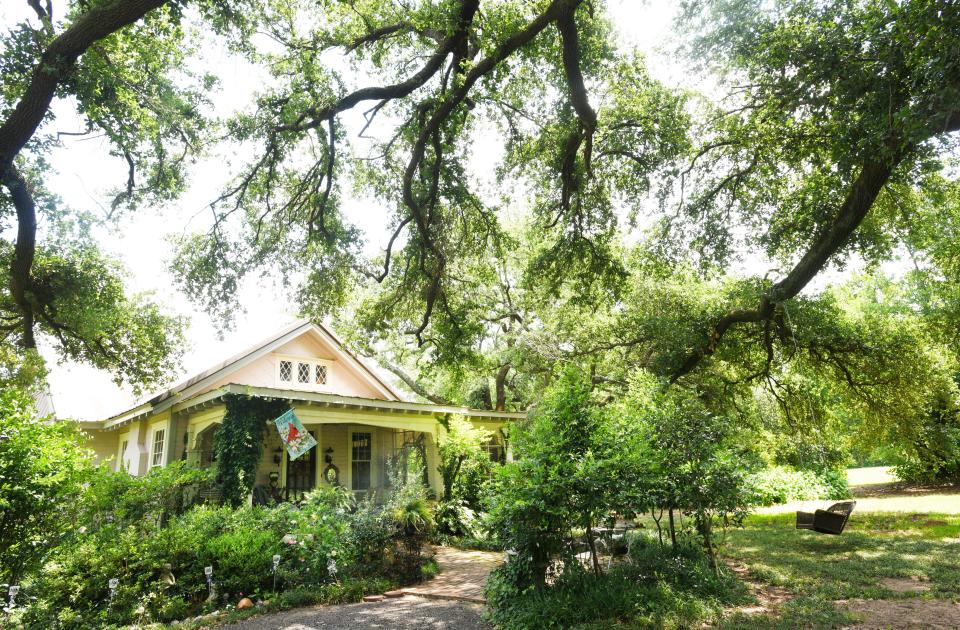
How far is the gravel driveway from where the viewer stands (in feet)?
20.2

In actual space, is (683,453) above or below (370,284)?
below

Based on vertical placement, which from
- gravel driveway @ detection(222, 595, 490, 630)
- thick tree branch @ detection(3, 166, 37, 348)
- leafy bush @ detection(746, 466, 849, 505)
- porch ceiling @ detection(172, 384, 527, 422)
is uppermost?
thick tree branch @ detection(3, 166, 37, 348)

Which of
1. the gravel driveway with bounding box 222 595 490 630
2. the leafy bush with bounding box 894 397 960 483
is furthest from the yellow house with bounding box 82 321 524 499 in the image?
the leafy bush with bounding box 894 397 960 483

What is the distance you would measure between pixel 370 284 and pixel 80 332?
6.65m

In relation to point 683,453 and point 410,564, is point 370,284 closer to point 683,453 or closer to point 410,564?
point 410,564

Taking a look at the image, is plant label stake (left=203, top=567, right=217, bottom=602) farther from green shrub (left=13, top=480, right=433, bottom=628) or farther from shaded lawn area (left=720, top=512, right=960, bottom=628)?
shaded lawn area (left=720, top=512, right=960, bottom=628)

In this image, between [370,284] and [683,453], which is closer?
[683,453]

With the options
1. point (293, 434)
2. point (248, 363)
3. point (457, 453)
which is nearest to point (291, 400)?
point (293, 434)

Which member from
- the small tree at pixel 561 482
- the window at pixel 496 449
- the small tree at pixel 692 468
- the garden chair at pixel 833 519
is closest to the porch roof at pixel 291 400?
the window at pixel 496 449

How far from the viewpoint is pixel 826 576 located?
7.40m

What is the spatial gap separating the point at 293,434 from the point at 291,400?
3.72ft

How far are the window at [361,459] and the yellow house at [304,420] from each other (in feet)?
0.09

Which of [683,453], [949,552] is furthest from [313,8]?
[949,552]

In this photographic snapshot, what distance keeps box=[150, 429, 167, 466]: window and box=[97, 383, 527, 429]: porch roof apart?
658mm
